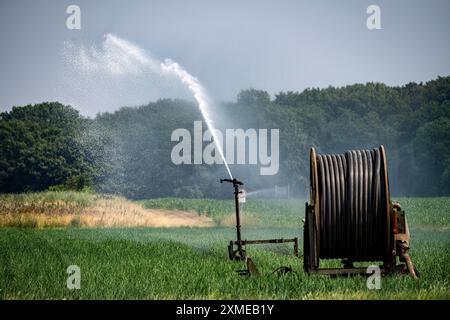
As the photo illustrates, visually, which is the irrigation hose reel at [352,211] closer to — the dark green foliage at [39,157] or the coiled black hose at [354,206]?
the coiled black hose at [354,206]

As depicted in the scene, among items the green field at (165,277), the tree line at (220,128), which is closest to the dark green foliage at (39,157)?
the tree line at (220,128)

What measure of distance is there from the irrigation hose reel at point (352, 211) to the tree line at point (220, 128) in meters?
63.2

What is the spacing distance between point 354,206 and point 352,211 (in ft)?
0.33

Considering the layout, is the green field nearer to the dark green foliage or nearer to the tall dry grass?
the tall dry grass

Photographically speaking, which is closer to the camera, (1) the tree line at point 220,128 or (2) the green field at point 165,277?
(2) the green field at point 165,277

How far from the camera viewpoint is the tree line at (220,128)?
77250 mm

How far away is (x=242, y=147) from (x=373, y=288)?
8290cm

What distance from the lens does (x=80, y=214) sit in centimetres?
4228

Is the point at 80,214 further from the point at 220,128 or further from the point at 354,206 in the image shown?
the point at 220,128

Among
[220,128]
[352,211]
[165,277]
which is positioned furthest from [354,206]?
[220,128]

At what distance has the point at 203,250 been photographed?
2227 centimetres

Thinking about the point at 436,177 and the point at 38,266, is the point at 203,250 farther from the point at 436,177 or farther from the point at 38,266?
the point at 436,177

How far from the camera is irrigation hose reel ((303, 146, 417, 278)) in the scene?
12.3m
